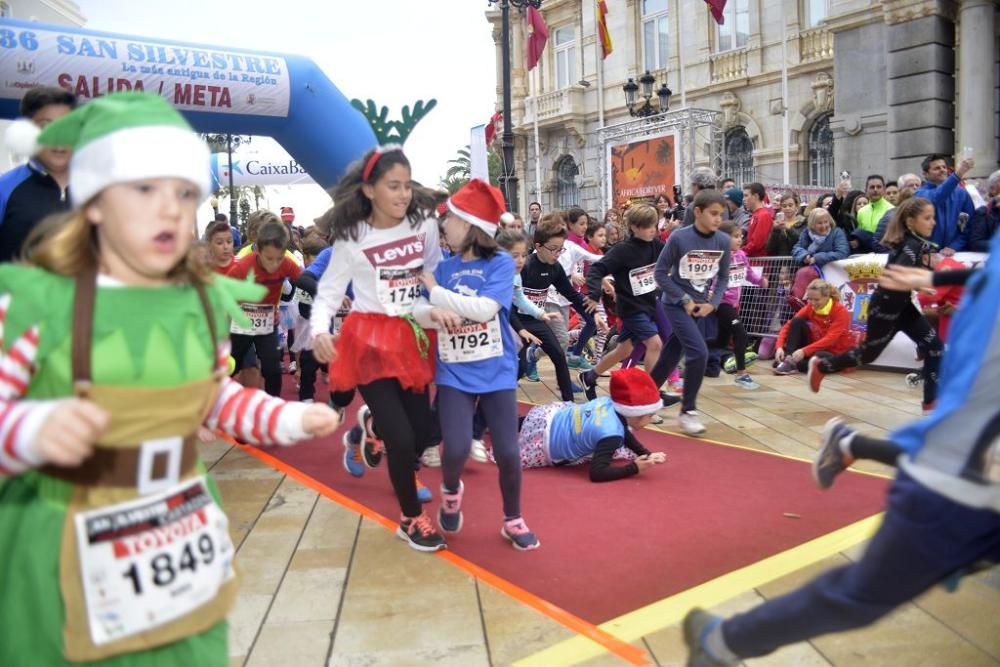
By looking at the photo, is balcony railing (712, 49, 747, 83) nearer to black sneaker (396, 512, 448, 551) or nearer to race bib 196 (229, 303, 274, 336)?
race bib 196 (229, 303, 274, 336)

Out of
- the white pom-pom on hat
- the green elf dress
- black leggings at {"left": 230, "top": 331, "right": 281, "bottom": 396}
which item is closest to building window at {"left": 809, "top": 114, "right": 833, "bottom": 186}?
black leggings at {"left": 230, "top": 331, "right": 281, "bottom": 396}

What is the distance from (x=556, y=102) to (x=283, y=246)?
27.7m

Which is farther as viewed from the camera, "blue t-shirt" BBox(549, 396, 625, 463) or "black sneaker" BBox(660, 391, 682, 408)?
"black sneaker" BBox(660, 391, 682, 408)

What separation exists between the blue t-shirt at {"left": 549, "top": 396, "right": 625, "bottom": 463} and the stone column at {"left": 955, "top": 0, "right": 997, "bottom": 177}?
44.9ft

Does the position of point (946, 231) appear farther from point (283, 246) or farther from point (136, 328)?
point (136, 328)

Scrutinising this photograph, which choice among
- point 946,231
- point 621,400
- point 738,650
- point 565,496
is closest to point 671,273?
point 621,400

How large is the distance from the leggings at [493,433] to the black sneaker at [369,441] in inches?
51.8

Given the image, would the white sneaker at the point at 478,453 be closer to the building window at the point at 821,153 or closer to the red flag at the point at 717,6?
the red flag at the point at 717,6

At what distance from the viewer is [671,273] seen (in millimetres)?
6863

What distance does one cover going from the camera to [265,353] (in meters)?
7.16

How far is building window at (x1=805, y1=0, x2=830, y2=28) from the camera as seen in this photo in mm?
23594

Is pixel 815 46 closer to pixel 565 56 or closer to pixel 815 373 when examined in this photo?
pixel 565 56

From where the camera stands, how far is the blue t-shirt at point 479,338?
4.14 metres

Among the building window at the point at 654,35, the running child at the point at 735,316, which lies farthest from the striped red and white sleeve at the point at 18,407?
the building window at the point at 654,35
